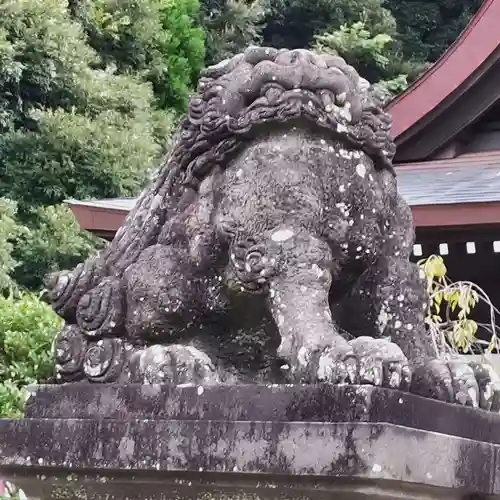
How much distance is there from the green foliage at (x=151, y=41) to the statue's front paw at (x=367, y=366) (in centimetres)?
1238

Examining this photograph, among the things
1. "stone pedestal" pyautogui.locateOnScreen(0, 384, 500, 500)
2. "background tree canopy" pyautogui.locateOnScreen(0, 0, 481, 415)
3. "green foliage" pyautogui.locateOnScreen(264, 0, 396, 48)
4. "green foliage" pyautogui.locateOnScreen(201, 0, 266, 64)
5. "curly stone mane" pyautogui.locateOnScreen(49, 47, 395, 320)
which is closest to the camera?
"stone pedestal" pyautogui.locateOnScreen(0, 384, 500, 500)

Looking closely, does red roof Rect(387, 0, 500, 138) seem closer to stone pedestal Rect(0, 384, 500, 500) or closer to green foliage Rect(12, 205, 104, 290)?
stone pedestal Rect(0, 384, 500, 500)

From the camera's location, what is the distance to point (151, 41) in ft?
46.6

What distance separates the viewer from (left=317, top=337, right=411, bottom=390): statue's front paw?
4.79 ft

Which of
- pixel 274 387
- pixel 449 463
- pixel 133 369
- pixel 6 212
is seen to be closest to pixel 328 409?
pixel 274 387

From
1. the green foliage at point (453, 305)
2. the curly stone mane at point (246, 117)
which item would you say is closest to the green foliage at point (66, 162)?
the green foliage at point (453, 305)

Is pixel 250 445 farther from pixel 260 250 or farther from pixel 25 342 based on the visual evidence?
pixel 25 342

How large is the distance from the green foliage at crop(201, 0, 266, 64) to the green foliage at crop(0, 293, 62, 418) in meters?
11.1

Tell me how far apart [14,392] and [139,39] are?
386 inches

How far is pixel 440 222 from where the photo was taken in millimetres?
4516

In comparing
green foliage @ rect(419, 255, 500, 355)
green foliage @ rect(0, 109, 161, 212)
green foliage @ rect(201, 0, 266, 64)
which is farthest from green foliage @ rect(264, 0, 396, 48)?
green foliage @ rect(419, 255, 500, 355)

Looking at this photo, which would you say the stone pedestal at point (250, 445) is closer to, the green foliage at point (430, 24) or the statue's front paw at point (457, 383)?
the statue's front paw at point (457, 383)

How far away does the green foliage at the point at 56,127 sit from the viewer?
11.6 m

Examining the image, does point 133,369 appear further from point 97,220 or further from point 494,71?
point 494,71
